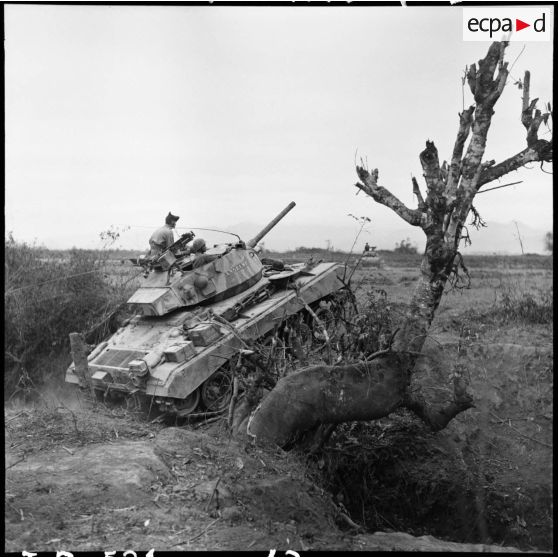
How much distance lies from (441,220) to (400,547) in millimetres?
3257

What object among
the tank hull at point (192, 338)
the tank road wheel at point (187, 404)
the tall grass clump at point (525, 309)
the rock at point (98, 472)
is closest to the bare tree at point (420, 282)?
the rock at point (98, 472)

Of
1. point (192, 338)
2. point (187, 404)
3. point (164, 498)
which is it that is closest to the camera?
point (164, 498)

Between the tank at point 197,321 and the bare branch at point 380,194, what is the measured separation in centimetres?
220

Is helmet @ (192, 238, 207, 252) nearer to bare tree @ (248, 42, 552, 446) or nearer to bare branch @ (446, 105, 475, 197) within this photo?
bare tree @ (248, 42, 552, 446)

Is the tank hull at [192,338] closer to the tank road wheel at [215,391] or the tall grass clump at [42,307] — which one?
the tank road wheel at [215,391]

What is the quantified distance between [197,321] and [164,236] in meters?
1.80

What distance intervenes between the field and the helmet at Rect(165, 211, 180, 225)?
3.39 meters

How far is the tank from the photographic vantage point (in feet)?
30.9

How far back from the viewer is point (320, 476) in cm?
746

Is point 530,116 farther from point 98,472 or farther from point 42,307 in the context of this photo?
point 42,307

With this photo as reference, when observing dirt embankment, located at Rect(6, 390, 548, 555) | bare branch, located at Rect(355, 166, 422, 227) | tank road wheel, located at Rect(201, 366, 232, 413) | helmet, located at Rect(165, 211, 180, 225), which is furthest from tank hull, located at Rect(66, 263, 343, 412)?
bare branch, located at Rect(355, 166, 422, 227)

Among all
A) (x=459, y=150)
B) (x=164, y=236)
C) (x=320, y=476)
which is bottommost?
(x=320, y=476)

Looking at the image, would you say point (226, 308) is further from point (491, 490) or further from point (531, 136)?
point (531, 136)

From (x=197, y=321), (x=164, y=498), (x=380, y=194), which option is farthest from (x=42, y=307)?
(x=380, y=194)
